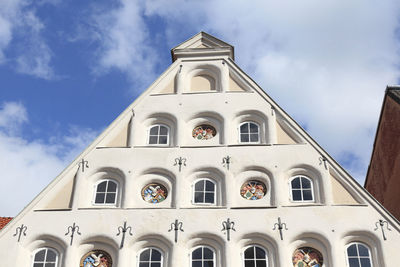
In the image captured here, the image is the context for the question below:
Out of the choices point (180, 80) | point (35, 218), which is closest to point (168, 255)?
point (35, 218)

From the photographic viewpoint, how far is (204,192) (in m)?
12.1

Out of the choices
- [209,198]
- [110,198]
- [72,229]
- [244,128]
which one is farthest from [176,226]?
[244,128]

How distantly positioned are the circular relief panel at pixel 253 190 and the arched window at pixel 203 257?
142cm

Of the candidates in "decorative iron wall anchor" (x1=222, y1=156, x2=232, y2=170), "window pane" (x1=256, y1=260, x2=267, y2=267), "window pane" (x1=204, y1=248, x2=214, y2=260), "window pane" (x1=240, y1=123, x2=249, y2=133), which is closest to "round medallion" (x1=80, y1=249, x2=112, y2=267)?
"window pane" (x1=204, y1=248, x2=214, y2=260)

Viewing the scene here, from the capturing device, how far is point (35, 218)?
11578mm

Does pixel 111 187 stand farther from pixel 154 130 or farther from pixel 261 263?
pixel 261 263

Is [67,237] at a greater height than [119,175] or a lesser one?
lesser

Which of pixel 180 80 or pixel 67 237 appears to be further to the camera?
pixel 180 80

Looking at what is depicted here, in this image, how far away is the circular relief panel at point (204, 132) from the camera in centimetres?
1307

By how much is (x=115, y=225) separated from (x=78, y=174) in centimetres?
154

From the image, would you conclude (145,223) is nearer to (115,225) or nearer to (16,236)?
(115,225)

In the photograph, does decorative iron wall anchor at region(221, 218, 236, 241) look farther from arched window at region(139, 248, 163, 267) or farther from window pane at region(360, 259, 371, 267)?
window pane at region(360, 259, 371, 267)

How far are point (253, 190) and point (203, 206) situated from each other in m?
1.12

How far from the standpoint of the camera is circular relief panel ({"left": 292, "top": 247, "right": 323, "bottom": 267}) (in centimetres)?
1093
